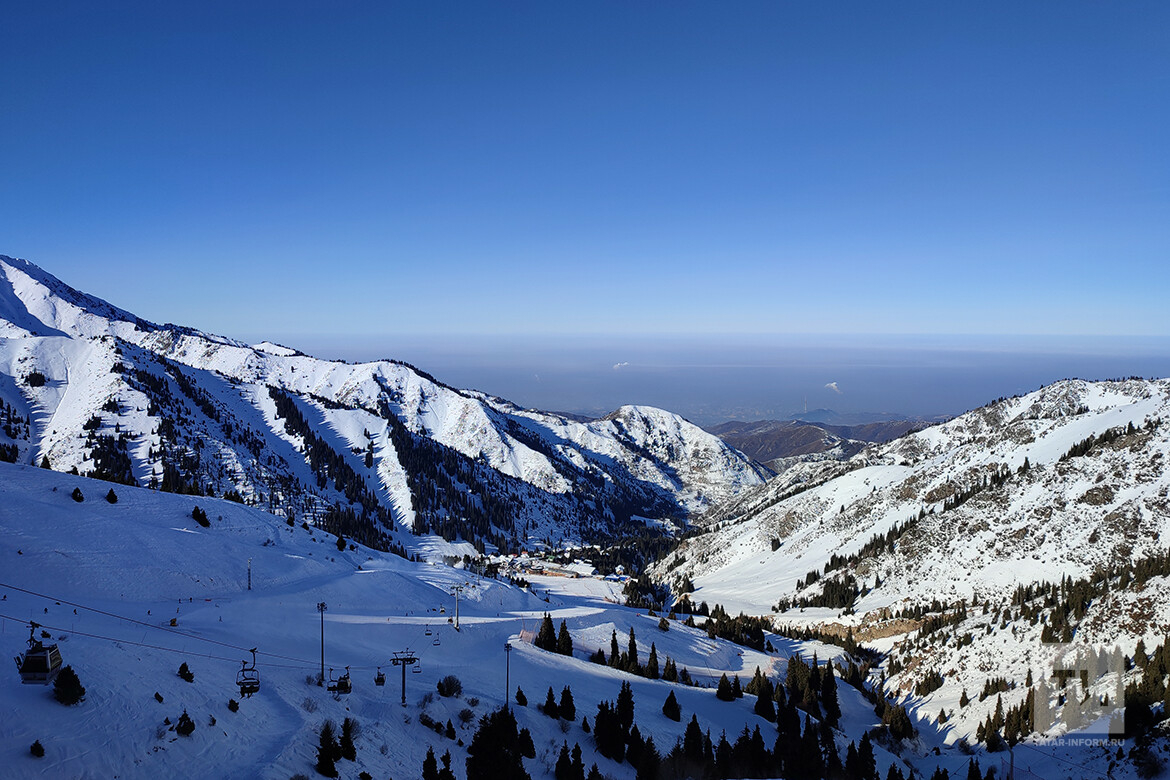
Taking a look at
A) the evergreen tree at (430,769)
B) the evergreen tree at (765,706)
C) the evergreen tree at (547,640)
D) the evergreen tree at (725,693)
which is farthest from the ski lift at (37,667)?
the evergreen tree at (765,706)

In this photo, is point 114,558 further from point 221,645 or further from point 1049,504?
point 1049,504

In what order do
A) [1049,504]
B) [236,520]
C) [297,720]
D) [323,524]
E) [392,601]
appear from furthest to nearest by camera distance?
[323,524]
[1049,504]
[236,520]
[392,601]
[297,720]

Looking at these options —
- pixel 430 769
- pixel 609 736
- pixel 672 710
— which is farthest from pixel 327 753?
pixel 672 710

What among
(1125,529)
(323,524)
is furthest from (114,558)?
(1125,529)

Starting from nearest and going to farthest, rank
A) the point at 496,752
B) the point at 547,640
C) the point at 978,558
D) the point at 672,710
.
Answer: the point at 496,752
the point at 672,710
the point at 547,640
the point at 978,558

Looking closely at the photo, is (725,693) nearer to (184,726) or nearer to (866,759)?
(866,759)

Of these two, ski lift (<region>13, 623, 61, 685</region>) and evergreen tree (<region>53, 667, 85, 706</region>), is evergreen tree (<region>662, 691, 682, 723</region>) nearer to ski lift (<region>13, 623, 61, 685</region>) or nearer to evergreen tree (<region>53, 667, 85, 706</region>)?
evergreen tree (<region>53, 667, 85, 706</region>)

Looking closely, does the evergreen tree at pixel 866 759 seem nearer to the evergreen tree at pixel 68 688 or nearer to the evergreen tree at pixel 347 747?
the evergreen tree at pixel 347 747
